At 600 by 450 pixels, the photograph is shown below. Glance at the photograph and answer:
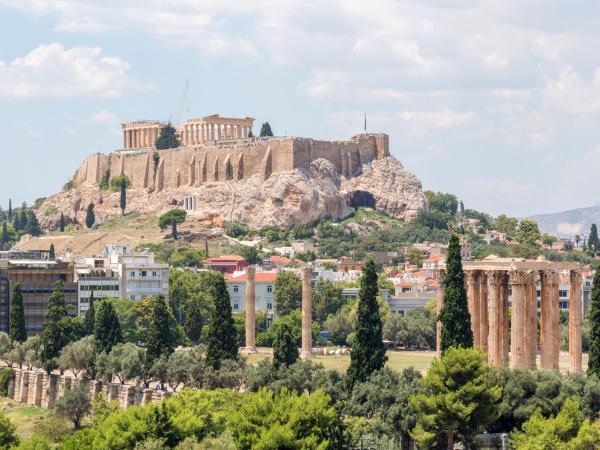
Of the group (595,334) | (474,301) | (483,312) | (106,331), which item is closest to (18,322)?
(106,331)

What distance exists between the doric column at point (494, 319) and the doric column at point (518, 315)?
1069 millimetres

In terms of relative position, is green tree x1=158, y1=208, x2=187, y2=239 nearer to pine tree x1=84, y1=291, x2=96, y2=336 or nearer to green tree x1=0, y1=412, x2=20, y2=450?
pine tree x1=84, y1=291, x2=96, y2=336

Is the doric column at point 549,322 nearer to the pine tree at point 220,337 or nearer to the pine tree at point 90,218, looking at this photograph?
the pine tree at point 220,337

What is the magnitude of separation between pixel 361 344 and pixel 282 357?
3.93 metres

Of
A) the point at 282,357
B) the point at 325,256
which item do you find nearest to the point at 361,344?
the point at 282,357

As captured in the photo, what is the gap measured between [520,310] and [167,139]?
12230 cm

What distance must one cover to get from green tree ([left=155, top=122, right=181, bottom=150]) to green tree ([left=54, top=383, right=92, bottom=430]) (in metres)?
105

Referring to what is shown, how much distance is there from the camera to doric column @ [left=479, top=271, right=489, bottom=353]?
181 ft

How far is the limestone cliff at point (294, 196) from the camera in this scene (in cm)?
14862

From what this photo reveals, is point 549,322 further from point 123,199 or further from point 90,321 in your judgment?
point 123,199

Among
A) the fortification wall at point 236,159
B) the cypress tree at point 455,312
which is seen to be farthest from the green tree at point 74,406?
the fortification wall at point 236,159

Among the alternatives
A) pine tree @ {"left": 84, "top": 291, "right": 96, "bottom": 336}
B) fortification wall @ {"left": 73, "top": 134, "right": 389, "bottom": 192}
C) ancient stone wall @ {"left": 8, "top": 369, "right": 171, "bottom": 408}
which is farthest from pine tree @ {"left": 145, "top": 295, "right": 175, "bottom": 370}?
fortification wall @ {"left": 73, "top": 134, "right": 389, "bottom": 192}

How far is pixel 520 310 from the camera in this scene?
2056 inches

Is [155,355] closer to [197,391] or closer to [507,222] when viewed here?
[197,391]
